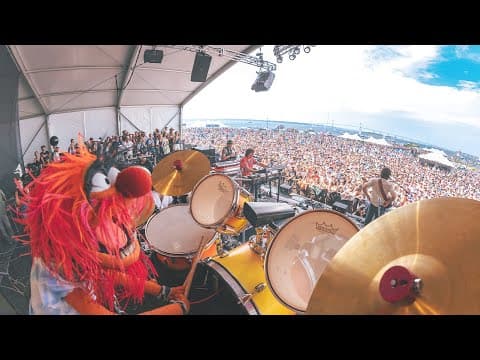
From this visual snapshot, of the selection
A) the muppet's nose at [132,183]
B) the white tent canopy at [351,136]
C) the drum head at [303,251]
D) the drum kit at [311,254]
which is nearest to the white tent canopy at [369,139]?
the white tent canopy at [351,136]

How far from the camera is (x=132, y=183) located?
937 mm

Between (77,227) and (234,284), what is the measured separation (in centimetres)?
66

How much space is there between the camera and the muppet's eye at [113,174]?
949mm

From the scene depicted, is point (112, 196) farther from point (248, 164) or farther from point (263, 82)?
point (248, 164)

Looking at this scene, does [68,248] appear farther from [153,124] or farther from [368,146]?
[368,146]

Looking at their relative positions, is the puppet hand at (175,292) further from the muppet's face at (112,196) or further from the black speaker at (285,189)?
the black speaker at (285,189)

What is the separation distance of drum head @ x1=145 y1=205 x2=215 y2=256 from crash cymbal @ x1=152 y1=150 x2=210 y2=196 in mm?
136

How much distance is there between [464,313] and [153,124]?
144 centimetres

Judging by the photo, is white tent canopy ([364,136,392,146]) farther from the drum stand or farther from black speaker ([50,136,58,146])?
black speaker ([50,136,58,146])

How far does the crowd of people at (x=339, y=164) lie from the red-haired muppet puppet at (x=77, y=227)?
2.16 feet

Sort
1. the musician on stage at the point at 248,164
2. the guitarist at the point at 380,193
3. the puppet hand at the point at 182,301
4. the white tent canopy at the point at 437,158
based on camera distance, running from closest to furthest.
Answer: the puppet hand at the point at 182,301, the white tent canopy at the point at 437,158, the guitarist at the point at 380,193, the musician on stage at the point at 248,164

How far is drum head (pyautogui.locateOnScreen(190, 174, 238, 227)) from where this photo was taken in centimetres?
125

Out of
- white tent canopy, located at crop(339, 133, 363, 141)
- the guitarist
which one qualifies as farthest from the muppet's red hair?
the guitarist
